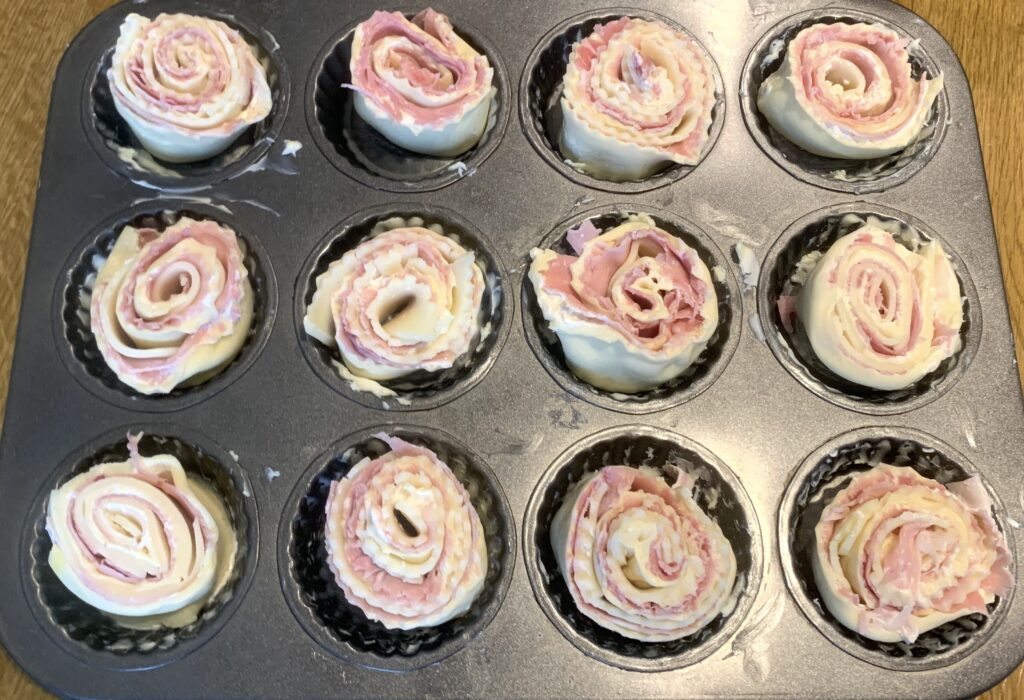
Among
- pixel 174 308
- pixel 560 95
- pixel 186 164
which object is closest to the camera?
pixel 174 308

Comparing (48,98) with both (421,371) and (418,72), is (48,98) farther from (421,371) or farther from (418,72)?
(421,371)

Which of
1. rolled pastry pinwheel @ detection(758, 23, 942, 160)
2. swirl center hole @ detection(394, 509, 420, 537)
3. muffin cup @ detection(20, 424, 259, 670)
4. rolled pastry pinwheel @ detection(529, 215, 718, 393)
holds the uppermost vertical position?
rolled pastry pinwheel @ detection(758, 23, 942, 160)

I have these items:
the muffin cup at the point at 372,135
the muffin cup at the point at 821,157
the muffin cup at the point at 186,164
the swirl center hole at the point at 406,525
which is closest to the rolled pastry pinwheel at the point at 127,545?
the swirl center hole at the point at 406,525

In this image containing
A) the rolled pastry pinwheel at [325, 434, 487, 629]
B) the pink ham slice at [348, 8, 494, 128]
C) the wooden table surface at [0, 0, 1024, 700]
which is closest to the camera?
the rolled pastry pinwheel at [325, 434, 487, 629]

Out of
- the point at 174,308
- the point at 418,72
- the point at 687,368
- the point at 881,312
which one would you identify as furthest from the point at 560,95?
the point at 174,308

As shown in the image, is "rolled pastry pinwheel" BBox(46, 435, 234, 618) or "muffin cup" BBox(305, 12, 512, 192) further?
"muffin cup" BBox(305, 12, 512, 192)

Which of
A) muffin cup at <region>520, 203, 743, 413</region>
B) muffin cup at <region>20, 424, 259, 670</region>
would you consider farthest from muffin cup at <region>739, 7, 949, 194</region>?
muffin cup at <region>20, 424, 259, 670</region>

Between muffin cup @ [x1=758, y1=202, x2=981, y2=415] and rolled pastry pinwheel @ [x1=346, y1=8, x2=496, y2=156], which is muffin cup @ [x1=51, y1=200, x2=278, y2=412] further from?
muffin cup @ [x1=758, y1=202, x2=981, y2=415]
